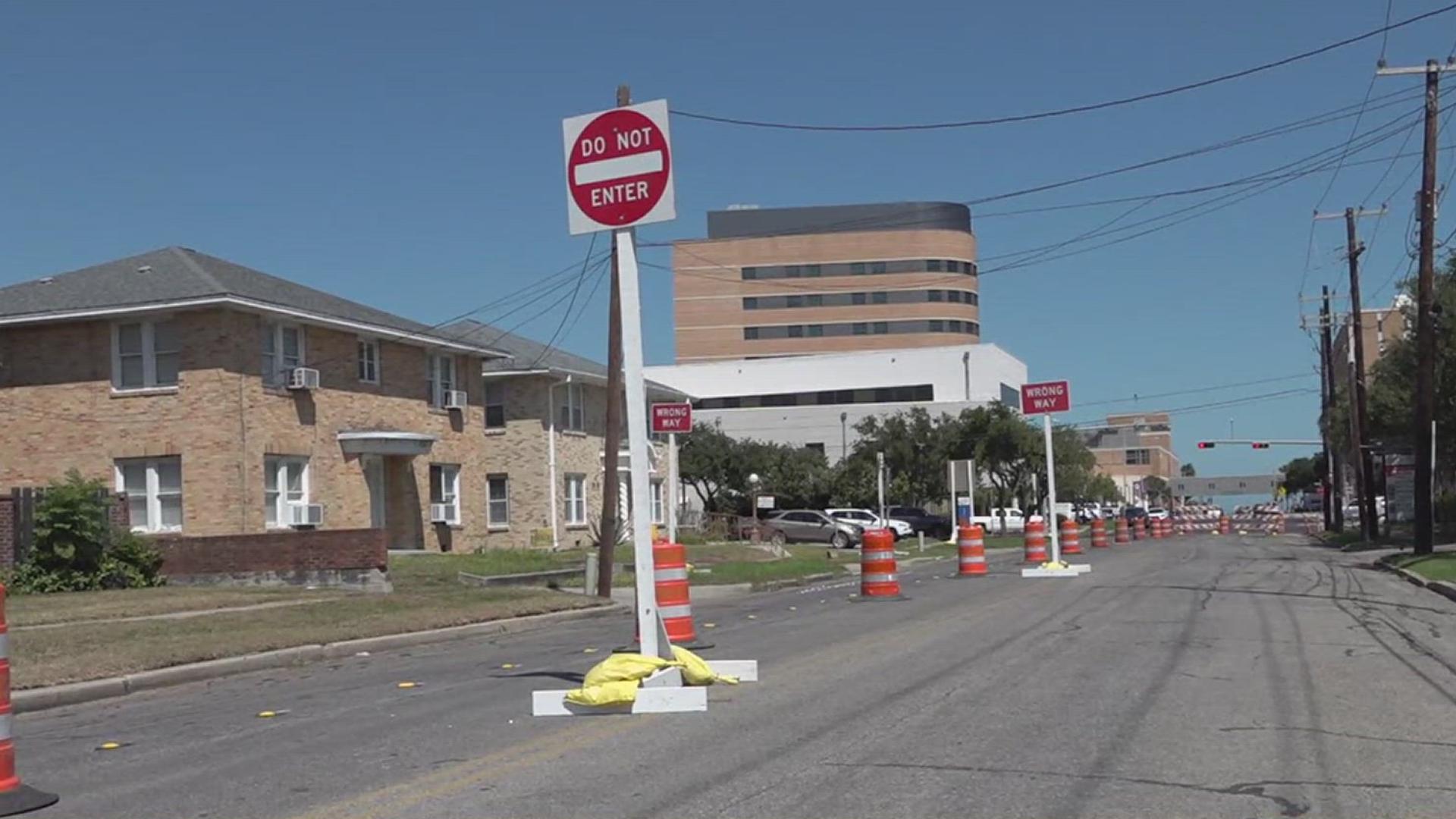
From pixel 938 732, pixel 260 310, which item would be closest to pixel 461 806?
pixel 938 732

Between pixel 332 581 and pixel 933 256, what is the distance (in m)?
98.4

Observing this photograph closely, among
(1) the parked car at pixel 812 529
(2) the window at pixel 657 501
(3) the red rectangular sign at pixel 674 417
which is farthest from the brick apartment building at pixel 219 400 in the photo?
(1) the parked car at pixel 812 529

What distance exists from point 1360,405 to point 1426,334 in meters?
13.7

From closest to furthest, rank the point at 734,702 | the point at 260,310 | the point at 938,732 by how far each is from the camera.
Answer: the point at 938,732, the point at 734,702, the point at 260,310

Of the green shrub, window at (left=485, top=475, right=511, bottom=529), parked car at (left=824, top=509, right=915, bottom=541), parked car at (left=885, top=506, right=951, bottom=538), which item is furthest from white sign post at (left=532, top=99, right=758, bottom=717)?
parked car at (left=885, top=506, right=951, bottom=538)

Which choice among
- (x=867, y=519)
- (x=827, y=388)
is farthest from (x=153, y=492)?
(x=827, y=388)

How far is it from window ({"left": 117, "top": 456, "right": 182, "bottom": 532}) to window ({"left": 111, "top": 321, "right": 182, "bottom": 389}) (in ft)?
5.30

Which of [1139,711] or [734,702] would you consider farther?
[734,702]

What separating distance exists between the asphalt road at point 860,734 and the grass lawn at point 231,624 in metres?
0.90

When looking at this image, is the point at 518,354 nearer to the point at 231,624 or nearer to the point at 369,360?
the point at 369,360

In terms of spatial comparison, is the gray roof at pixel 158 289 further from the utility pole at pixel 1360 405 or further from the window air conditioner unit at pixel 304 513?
the utility pole at pixel 1360 405

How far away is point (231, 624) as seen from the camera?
18.6 meters

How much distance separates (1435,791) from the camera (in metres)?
7.61

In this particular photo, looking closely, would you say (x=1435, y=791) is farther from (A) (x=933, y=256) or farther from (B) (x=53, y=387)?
(A) (x=933, y=256)
